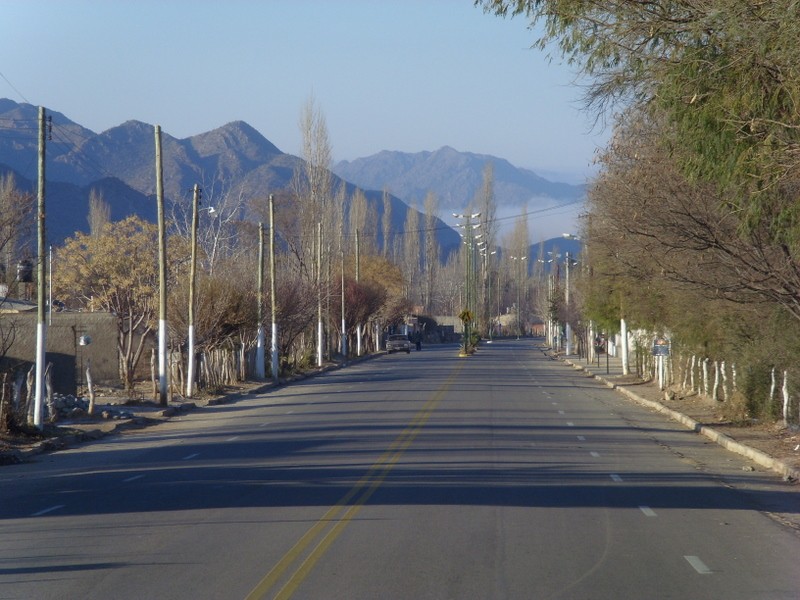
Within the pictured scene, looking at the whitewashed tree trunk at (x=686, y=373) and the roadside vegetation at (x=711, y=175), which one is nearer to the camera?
the roadside vegetation at (x=711, y=175)

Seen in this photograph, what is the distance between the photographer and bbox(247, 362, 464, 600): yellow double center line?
28.0 feet

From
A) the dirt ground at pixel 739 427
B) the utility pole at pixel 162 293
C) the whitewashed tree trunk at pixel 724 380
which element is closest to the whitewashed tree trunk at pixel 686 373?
the dirt ground at pixel 739 427

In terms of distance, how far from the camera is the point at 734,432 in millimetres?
22438

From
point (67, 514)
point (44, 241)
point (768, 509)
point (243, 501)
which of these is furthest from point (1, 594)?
point (44, 241)

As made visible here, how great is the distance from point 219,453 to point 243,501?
5.97 meters

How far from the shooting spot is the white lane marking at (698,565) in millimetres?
9180

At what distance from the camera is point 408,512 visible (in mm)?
12109

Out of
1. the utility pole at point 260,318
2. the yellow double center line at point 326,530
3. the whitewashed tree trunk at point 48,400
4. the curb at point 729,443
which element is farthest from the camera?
the utility pole at point 260,318

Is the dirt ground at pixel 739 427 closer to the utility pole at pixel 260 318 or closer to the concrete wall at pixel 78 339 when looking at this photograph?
the utility pole at pixel 260 318

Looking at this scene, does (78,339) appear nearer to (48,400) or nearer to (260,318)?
(260,318)

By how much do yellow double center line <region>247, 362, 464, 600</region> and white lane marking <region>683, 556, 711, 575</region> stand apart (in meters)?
3.42

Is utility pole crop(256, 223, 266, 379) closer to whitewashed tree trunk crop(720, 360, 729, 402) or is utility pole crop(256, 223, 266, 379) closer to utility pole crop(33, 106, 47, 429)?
utility pole crop(33, 106, 47, 429)

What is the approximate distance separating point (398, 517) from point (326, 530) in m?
1.08

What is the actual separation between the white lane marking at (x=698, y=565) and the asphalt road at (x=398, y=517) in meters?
0.02
